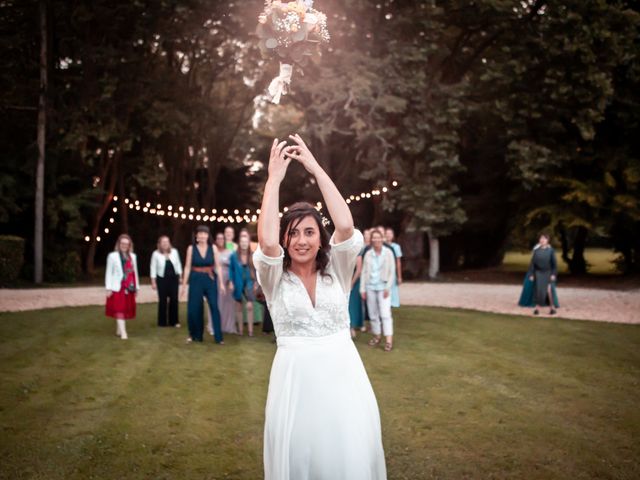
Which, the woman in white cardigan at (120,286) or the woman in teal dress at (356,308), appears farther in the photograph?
the woman in teal dress at (356,308)

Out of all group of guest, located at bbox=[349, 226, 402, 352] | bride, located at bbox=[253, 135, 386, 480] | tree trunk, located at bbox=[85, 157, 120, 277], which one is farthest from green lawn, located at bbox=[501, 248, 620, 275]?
bride, located at bbox=[253, 135, 386, 480]

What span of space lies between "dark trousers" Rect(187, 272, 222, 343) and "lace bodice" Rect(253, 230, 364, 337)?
328 inches

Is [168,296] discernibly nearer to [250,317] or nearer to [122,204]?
[250,317]

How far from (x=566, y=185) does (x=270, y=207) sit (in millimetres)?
22157

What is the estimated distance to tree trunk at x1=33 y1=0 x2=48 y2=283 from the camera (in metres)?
22.8

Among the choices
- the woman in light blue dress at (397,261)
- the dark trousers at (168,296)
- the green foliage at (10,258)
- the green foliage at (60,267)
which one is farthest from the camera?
the green foliage at (60,267)

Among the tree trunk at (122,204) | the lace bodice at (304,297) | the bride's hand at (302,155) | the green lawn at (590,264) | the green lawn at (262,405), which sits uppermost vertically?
the tree trunk at (122,204)

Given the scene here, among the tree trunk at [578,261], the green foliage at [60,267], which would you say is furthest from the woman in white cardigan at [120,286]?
the tree trunk at [578,261]

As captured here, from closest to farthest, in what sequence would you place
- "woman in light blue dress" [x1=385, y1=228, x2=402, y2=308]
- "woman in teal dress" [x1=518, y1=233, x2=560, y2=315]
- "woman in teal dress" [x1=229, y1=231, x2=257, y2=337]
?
"woman in teal dress" [x1=229, y1=231, x2=257, y2=337]
"woman in light blue dress" [x1=385, y1=228, x2=402, y2=308]
"woman in teal dress" [x1=518, y1=233, x2=560, y2=315]

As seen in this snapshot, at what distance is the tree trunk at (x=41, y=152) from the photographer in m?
22.8

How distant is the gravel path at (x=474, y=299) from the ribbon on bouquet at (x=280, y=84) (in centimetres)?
1313

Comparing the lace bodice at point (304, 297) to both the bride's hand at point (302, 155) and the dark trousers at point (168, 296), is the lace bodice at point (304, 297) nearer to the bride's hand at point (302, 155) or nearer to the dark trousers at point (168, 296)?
the bride's hand at point (302, 155)

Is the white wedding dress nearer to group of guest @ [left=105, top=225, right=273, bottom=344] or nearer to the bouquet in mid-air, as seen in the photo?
the bouquet in mid-air

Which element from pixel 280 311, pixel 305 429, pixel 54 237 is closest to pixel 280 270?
pixel 280 311
